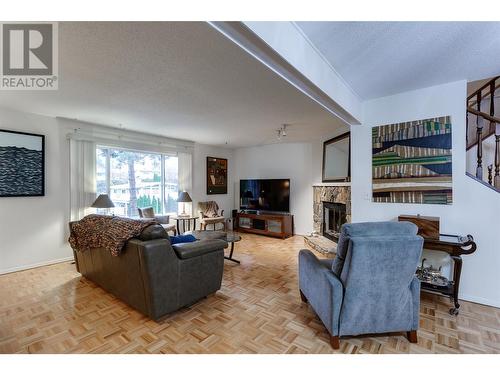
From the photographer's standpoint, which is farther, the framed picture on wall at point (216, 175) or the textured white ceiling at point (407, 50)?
the framed picture on wall at point (216, 175)

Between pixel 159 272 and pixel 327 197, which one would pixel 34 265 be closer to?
pixel 159 272

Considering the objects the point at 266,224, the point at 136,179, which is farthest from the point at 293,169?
the point at 136,179

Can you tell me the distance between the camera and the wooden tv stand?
5.41 metres

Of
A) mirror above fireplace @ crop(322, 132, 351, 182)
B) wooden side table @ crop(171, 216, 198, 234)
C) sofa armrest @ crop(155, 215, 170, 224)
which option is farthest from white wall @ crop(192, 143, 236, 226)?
mirror above fireplace @ crop(322, 132, 351, 182)

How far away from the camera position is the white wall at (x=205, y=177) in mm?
5859

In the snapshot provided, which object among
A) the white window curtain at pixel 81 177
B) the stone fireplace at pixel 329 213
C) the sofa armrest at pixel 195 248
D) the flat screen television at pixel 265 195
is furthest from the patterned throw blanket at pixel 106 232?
the flat screen television at pixel 265 195

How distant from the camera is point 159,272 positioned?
6.49 ft

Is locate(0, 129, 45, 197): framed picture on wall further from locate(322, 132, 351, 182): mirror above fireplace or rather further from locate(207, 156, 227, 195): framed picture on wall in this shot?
locate(322, 132, 351, 182): mirror above fireplace

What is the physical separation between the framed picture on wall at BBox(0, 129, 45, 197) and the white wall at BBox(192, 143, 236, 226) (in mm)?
2943

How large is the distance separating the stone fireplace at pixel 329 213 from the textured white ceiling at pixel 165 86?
122 centimetres

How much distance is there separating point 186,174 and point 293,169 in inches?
105

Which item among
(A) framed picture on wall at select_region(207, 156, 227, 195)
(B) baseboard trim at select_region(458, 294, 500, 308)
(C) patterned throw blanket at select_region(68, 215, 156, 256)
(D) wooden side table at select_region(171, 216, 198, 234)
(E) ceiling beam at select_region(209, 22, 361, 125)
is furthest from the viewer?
(A) framed picture on wall at select_region(207, 156, 227, 195)

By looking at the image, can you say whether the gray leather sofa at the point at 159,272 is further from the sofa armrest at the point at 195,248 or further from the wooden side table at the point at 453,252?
the wooden side table at the point at 453,252

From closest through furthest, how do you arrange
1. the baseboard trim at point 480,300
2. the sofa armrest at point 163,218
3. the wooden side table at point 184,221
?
the baseboard trim at point 480,300 → the sofa armrest at point 163,218 → the wooden side table at point 184,221
